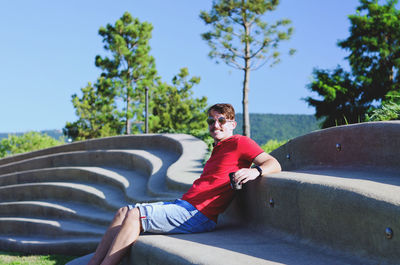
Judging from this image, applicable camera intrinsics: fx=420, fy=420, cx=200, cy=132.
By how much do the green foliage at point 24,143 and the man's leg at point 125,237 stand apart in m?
55.6

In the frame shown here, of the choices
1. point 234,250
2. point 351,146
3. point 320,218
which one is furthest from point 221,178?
point 351,146

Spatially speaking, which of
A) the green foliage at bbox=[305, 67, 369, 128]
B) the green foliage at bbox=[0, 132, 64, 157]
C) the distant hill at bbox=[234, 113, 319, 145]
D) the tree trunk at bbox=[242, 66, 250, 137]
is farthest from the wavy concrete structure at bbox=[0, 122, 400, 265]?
the distant hill at bbox=[234, 113, 319, 145]

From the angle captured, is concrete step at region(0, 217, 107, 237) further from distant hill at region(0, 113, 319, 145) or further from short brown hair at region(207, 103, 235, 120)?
distant hill at region(0, 113, 319, 145)

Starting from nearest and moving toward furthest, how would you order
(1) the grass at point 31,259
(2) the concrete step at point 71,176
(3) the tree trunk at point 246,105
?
(1) the grass at point 31,259
(2) the concrete step at point 71,176
(3) the tree trunk at point 246,105

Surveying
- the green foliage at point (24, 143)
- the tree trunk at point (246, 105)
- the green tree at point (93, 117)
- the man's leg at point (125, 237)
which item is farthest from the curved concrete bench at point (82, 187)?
the green foliage at point (24, 143)

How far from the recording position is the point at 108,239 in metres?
3.70

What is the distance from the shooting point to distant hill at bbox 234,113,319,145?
104 meters

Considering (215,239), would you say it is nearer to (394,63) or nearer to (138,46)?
(394,63)

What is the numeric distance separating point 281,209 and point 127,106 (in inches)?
1236

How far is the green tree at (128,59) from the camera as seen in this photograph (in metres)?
33.1

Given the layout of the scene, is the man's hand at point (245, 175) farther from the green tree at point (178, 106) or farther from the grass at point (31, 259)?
the green tree at point (178, 106)

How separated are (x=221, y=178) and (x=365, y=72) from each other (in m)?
22.8

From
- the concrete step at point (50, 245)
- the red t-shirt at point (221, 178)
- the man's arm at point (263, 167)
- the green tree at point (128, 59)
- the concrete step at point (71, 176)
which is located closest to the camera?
the man's arm at point (263, 167)

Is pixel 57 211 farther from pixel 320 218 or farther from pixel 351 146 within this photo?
pixel 320 218
